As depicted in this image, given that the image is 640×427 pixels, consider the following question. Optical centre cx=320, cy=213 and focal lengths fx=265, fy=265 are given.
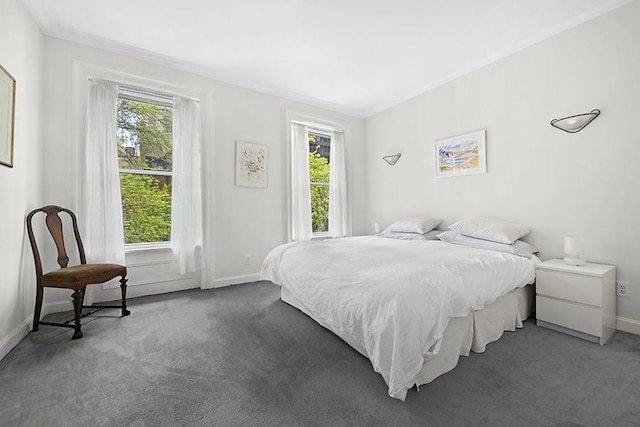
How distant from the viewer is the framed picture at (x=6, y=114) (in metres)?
1.93

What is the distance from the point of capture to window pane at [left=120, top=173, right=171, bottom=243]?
10.6 feet

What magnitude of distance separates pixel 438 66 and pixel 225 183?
10.6 feet

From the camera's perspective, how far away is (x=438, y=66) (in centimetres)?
342

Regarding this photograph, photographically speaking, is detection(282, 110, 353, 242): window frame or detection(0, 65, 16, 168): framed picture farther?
detection(282, 110, 353, 242): window frame

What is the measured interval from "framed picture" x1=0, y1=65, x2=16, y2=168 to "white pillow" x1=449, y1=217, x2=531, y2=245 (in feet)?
13.6

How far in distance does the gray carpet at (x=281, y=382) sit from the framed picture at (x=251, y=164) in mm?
2095

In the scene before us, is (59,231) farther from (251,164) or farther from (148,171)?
(251,164)

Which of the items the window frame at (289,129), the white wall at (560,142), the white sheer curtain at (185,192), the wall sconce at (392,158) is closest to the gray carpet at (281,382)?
the white wall at (560,142)

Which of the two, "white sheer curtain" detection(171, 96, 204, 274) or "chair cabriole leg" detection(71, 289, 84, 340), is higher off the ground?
"white sheer curtain" detection(171, 96, 204, 274)

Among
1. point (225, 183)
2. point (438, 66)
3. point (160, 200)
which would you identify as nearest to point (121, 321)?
point (160, 200)

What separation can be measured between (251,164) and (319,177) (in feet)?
4.42

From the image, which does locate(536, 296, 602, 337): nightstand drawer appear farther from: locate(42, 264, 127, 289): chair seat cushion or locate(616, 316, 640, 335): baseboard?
locate(42, 264, 127, 289): chair seat cushion

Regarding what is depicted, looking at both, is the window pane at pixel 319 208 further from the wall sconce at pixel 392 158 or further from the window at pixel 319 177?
the wall sconce at pixel 392 158

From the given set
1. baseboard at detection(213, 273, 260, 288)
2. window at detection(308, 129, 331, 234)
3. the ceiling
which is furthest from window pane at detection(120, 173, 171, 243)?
window at detection(308, 129, 331, 234)
